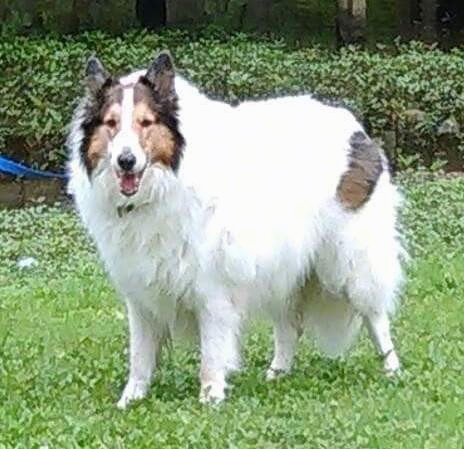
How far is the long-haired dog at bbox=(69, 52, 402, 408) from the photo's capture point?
6742mm

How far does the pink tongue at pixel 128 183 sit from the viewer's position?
21.8ft

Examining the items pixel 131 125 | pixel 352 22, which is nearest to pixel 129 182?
pixel 131 125

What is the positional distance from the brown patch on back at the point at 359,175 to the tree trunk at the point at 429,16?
14.2m

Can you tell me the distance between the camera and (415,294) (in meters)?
9.99

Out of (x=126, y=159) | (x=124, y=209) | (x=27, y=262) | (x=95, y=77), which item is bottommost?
(x=27, y=262)

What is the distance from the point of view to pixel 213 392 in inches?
276

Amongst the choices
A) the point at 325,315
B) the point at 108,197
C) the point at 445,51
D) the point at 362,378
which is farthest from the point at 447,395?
the point at 445,51

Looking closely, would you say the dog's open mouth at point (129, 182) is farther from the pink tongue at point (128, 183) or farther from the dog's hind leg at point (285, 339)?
the dog's hind leg at point (285, 339)

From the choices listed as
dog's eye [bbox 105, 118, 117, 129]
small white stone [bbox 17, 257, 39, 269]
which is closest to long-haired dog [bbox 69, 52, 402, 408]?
dog's eye [bbox 105, 118, 117, 129]

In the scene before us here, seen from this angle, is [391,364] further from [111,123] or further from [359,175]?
[111,123]

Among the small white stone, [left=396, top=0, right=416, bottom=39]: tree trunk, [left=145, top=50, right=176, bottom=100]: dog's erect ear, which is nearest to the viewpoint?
[left=145, top=50, right=176, bottom=100]: dog's erect ear

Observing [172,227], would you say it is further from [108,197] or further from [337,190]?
[337,190]

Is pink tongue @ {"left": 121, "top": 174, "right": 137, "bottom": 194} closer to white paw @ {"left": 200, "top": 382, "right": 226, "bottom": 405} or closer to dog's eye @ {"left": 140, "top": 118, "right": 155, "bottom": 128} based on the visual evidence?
dog's eye @ {"left": 140, "top": 118, "right": 155, "bottom": 128}

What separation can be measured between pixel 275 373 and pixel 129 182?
4.89 ft
